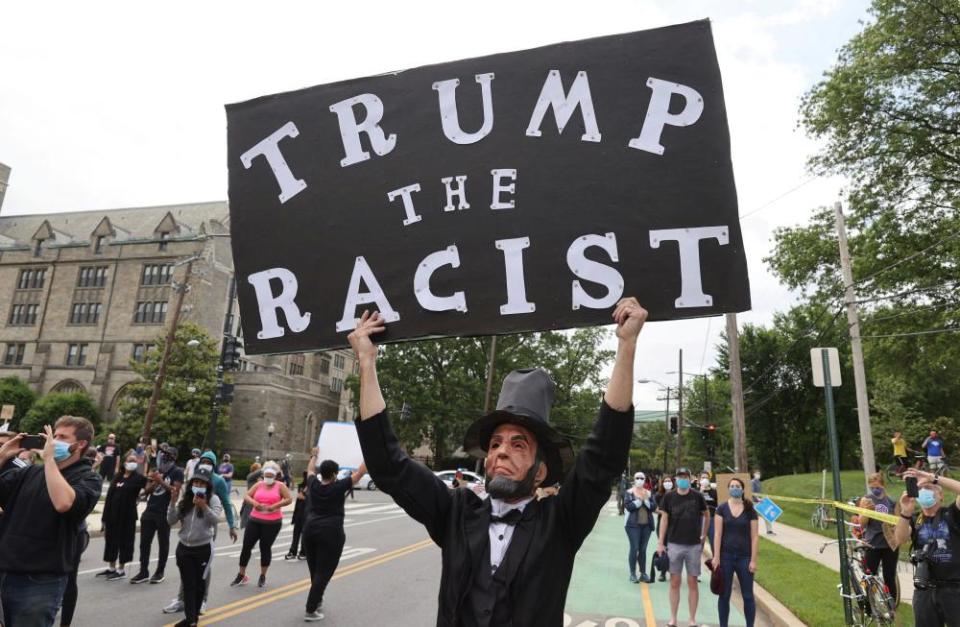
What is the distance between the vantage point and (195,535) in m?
7.70

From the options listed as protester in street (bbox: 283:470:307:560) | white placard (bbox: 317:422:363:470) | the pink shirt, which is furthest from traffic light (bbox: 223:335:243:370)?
the pink shirt

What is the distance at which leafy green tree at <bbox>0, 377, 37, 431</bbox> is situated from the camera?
51281 mm

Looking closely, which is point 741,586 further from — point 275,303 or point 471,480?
point 471,480

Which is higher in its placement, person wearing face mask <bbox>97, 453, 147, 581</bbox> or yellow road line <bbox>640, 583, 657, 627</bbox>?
person wearing face mask <bbox>97, 453, 147, 581</bbox>

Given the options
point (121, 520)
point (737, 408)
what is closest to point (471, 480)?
point (737, 408)

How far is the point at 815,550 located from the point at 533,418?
18.2 m

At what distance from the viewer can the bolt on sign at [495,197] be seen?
9.00 ft

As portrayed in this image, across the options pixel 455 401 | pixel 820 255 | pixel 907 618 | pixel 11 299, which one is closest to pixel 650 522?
pixel 907 618

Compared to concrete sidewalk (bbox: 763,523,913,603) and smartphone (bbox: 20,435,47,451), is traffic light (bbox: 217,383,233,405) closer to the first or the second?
concrete sidewalk (bbox: 763,523,913,603)

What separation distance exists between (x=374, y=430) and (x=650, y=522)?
11.0m

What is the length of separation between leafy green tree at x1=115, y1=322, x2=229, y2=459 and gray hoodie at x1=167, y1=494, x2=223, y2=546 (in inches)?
1532

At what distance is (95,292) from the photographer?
57.7 meters

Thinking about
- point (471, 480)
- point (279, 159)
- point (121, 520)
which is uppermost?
point (279, 159)

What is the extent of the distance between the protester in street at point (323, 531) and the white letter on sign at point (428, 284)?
5.64 m
